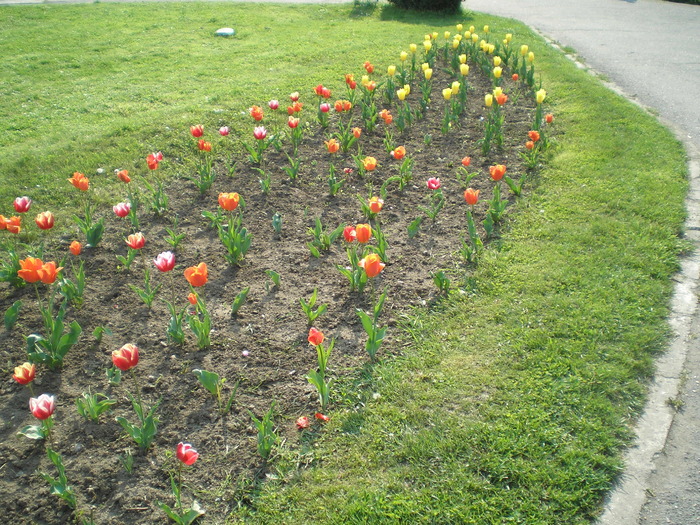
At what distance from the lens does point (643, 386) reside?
3154 mm

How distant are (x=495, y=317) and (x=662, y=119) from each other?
14.6ft

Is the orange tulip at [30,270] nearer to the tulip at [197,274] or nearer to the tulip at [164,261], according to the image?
the tulip at [164,261]

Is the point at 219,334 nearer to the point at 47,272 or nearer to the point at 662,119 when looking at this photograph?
the point at 47,272

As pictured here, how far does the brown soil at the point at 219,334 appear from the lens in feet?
8.87

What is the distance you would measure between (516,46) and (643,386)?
7.29 metres

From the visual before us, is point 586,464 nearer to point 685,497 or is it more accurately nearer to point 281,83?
point 685,497

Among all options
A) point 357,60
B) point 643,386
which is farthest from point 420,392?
point 357,60

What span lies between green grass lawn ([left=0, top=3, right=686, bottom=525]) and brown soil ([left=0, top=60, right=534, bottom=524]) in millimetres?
264

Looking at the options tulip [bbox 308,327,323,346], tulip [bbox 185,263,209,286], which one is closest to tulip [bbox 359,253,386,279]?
tulip [bbox 308,327,323,346]

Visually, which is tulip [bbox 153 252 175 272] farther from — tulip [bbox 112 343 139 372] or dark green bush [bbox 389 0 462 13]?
dark green bush [bbox 389 0 462 13]

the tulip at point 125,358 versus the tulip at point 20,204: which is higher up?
the tulip at point 20,204

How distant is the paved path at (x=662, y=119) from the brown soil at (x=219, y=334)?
1425 millimetres

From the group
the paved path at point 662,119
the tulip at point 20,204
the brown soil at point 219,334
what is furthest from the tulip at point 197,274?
the paved path at point 662,119

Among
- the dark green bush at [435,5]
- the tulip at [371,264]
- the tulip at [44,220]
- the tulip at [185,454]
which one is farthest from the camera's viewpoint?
the dark green bush at [435,5]
